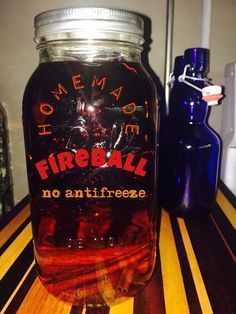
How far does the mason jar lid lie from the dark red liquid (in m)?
0.03

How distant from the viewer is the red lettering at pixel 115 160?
359 mm

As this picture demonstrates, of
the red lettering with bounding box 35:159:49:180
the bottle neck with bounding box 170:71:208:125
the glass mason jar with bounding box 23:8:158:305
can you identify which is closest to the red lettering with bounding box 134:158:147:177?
the glass mason jar with bounding box 23:8:158:305

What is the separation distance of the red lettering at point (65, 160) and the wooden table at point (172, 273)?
0.16 metres

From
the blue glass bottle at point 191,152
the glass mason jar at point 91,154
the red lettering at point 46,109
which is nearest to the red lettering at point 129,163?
the glass mason jar at point 91,154

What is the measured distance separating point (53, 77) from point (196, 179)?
0.33 m

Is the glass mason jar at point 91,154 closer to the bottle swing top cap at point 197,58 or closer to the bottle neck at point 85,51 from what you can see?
the bottle neck at point 85,51

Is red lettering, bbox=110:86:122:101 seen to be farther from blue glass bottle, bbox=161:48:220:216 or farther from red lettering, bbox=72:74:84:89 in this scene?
blue glass bottle, bbox=161:48:220:216

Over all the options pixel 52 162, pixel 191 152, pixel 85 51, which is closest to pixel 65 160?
pixel 52 162

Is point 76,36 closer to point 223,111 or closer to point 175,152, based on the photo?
point 175,152

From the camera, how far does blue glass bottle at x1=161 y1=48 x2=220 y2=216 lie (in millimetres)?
550

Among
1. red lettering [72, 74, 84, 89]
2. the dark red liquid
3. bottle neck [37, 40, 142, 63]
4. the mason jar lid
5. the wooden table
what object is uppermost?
the mason jar lid

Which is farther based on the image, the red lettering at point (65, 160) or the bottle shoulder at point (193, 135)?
the bottle shoulder at point (193, 135)

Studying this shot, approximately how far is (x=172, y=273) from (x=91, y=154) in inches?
7.8

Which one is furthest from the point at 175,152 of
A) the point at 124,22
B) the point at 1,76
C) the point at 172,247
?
the point at 1,76
